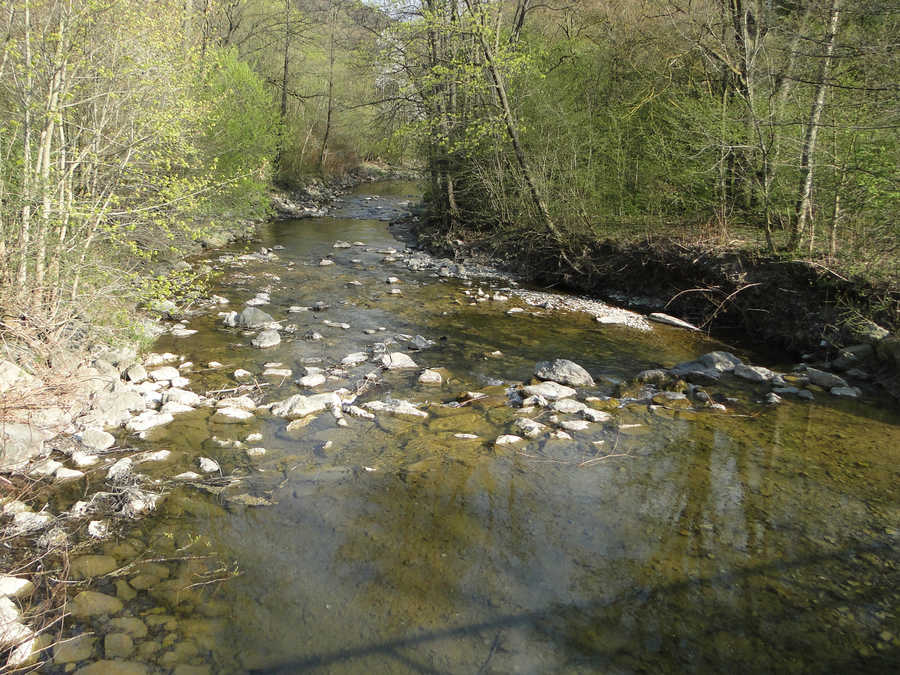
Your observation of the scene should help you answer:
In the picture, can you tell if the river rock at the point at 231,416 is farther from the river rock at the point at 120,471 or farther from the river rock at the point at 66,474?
the river rock at the point at 66,474

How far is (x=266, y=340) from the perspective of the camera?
9086mm

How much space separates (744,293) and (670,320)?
1.38m

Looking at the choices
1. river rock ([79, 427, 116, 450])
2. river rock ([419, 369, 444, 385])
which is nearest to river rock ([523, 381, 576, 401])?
river rock ([419, 369, 444, 385])

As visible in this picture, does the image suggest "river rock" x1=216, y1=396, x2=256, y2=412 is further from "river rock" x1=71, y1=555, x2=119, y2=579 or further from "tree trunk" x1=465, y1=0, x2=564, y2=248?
"tree trunk" x1=465, y1=0, x2=564, y2=248

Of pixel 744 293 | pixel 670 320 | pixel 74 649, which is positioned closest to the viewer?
pixel 74 649

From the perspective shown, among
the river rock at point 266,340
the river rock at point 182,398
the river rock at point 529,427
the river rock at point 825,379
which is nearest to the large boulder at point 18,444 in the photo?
the river rock at point 182,398

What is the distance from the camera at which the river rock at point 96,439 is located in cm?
564

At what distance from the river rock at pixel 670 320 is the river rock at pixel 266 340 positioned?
7.23 meters

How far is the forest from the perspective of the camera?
21.5 feet

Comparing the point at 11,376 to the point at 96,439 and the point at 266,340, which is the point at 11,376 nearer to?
the point at 96,439

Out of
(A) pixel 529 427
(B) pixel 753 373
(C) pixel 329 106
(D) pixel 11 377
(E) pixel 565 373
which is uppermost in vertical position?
(C) pixel 329 106

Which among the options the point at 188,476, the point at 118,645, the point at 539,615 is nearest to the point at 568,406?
the point at 539,615

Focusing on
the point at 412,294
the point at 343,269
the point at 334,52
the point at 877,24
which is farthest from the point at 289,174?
the point at 877,24

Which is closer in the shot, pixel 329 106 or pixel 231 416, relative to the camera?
pixel 231 416
